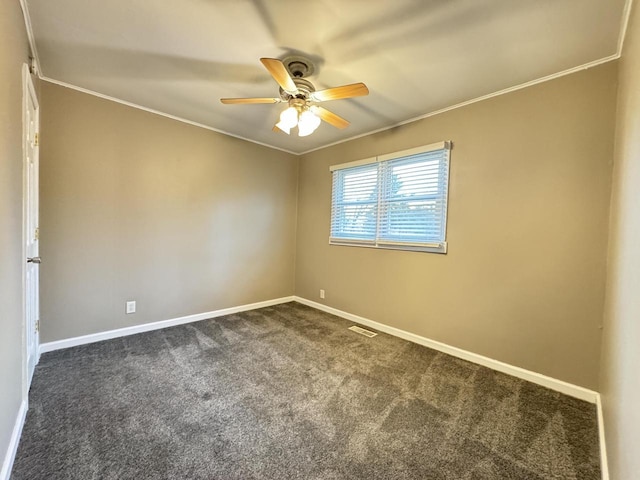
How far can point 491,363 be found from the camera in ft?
8.07

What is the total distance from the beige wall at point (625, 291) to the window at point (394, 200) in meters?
1.22

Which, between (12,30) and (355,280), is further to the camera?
(355,280)

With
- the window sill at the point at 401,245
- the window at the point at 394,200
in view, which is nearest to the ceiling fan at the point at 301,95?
the window at the point at 394,200

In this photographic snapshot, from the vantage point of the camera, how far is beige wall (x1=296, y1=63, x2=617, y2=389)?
2000 mm

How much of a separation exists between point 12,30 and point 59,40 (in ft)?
2.28

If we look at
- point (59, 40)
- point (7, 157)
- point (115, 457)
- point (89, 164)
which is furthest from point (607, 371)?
point (89, 164)

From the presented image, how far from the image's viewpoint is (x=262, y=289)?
4.14 m

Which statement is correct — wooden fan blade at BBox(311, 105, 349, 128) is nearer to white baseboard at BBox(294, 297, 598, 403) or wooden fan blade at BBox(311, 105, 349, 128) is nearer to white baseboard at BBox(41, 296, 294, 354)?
white baseboard at BBox(294, 297, 598, 403)

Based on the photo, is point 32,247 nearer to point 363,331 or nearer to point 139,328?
point 139,328

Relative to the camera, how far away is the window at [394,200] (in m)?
2.83

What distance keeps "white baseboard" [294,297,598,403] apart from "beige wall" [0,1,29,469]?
3016 millimetres

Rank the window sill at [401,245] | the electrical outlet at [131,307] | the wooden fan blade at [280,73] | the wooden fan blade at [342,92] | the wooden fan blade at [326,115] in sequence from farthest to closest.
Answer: the electrical outlet at [131,307] → the window sill at [401,245] → the wooden fan blade at [326,115] → the wooden fan blade at [342,92] → the wooden fan blade at [280,73]

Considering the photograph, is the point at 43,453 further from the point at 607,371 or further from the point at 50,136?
the point at 607,371

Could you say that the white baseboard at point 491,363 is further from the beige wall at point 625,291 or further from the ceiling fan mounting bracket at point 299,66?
the ceiling fan mounting bracket at point 299,66
